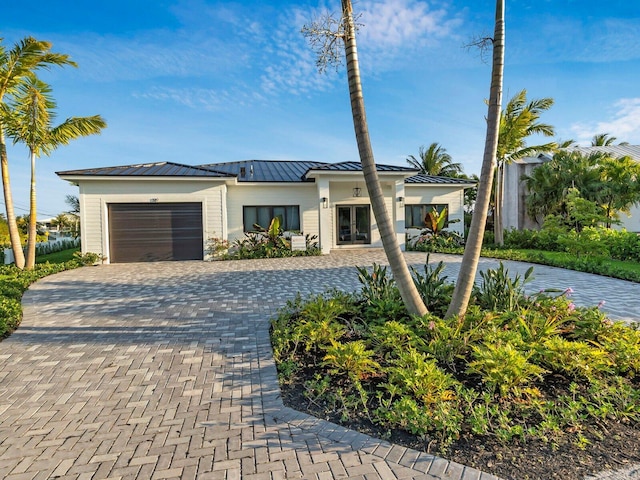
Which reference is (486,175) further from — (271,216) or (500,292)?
(271,216)

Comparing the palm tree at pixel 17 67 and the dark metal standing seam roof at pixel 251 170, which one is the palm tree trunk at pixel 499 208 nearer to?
the dark metal standing seam roof at pixel 251 170

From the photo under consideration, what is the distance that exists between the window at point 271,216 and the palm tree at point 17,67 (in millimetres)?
8558

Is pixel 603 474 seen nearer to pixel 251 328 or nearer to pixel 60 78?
pixel 251 328

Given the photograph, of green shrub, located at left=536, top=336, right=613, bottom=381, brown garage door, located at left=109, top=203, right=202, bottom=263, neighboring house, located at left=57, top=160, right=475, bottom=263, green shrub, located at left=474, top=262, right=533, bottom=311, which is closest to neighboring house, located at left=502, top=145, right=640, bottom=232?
neighboring house, located at left=57, top=160, right=475, bottom=263

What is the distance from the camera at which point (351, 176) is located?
1638 cm

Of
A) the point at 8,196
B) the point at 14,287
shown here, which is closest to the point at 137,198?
the point at 8,196

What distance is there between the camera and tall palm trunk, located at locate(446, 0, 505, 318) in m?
4.28

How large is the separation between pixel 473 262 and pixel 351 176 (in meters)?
12.4

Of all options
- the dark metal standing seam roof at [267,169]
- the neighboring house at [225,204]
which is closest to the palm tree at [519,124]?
the neighboring house at [225,204]

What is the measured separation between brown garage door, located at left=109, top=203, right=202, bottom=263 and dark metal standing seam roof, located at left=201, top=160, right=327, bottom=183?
3.07 metres

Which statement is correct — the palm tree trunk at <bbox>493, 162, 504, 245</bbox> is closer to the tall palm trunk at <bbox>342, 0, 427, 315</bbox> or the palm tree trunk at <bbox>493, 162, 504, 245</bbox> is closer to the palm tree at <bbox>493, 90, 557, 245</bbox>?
the palm tree at <bbox>493, 90, 557, 245</bbox>

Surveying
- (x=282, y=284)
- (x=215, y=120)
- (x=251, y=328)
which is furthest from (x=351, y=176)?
(x=251, y=328)

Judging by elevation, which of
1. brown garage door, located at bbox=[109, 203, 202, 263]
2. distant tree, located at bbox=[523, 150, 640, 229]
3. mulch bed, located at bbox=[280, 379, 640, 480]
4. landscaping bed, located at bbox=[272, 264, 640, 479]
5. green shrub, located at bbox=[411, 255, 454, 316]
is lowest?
mulch bed, located at bbox=[280, 379, 640, 480]

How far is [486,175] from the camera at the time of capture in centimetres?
441
